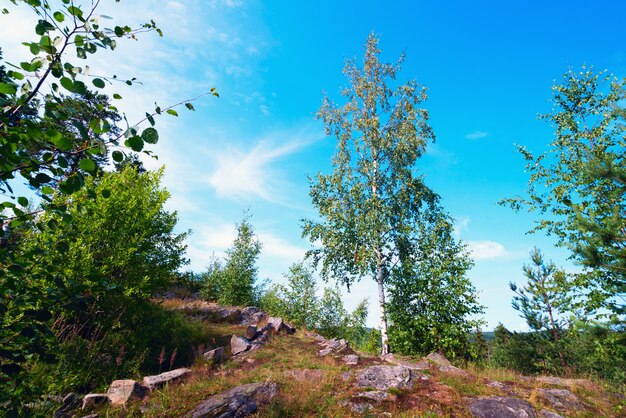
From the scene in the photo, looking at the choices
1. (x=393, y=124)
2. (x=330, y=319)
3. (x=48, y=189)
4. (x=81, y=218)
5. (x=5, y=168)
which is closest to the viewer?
(x=5, y=168)

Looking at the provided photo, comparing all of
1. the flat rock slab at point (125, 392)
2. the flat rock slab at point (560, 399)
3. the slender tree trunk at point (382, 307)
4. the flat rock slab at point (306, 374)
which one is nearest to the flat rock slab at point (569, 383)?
the flat rock slab at point (560, 399)

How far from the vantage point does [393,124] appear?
62.4 feet

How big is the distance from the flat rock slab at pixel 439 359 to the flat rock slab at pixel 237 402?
20.2ft

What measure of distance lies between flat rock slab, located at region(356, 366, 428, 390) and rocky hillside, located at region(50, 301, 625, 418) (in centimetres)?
3

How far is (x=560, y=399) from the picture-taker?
26.0 ft

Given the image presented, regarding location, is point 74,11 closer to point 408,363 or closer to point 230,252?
point 408,363

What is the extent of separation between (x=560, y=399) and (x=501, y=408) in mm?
2318

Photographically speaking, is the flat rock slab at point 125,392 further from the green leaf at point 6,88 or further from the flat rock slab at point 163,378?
the green leaf at point 6,88

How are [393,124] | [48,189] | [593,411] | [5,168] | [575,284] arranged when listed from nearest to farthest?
[5,168], [48,189], [593,411], [575,284], [393,124]

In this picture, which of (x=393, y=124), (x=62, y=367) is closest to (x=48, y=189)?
(x=62, y=367)

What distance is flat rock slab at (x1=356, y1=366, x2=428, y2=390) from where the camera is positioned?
28.2ft

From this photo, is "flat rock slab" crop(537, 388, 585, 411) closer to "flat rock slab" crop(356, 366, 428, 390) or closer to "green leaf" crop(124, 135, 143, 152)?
"flat rock slab" crop(356, 366, 428, 390)

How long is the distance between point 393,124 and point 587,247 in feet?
43.3

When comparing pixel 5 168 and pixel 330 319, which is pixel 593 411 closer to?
pixel 5 168
